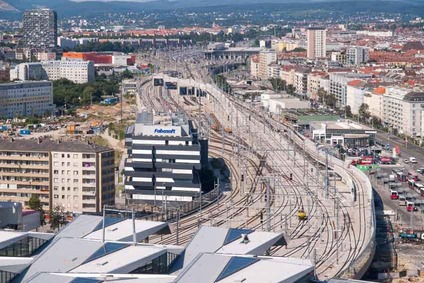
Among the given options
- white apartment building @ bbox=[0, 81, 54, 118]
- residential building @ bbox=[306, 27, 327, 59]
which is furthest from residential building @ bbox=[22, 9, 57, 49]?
white apartment building @ bbox=[0, 81, 54, 118]

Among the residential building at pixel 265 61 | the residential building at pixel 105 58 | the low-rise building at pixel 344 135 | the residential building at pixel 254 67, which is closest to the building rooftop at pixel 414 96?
the low-rise building at pixel 344 135

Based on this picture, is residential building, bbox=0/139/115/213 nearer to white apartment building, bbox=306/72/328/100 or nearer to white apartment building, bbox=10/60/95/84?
white apartment building, bbox=306/72/328/100

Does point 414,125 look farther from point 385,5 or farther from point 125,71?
point 385,5

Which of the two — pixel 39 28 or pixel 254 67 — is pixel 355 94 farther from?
pixel 39 28

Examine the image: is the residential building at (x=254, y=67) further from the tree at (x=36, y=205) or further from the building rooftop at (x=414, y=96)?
the tree at (x=36, y=205)

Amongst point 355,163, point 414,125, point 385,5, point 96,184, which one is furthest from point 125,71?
point 385,5
